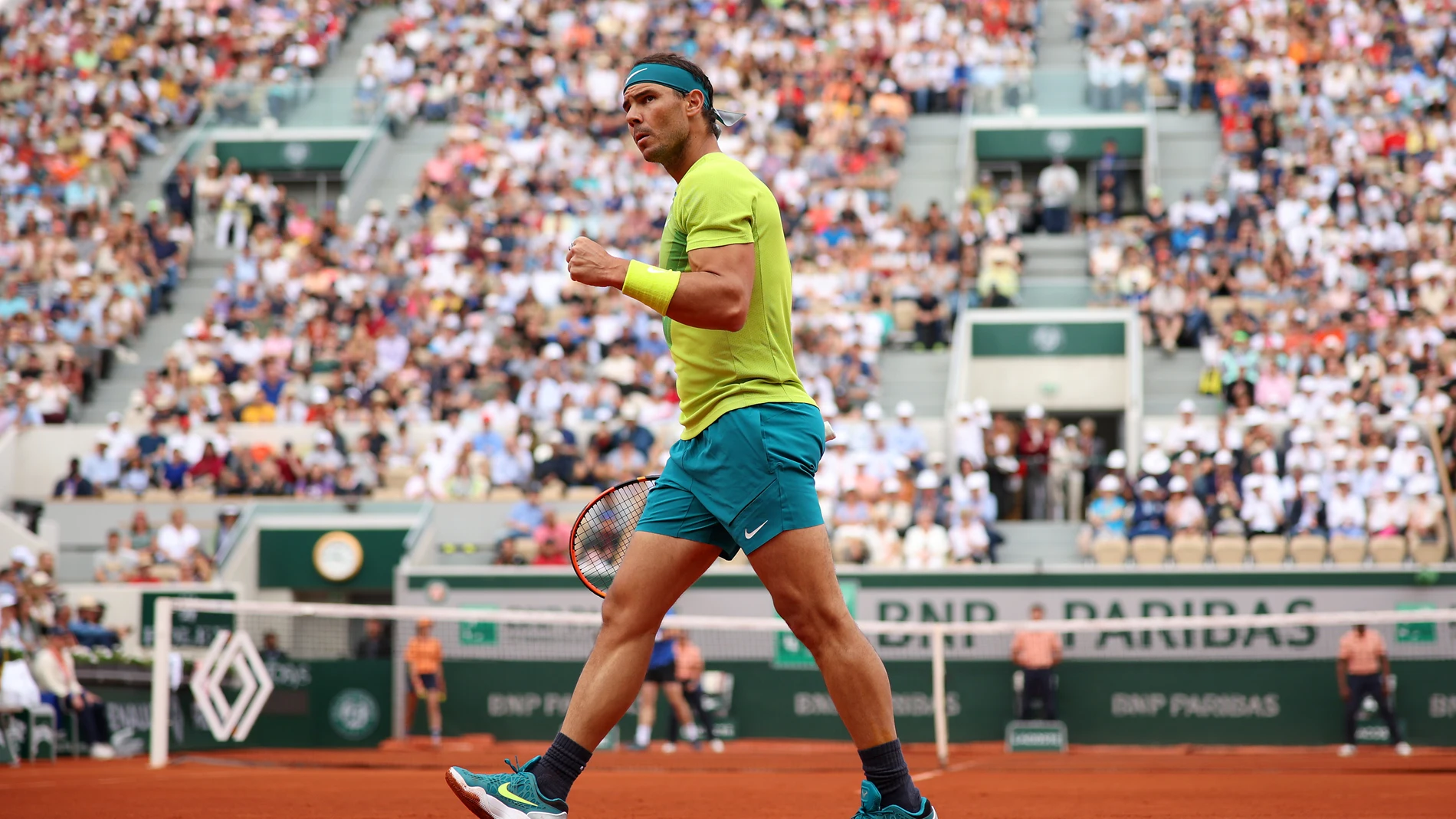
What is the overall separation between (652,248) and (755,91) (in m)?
4.69

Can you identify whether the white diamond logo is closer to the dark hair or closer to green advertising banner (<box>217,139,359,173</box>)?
the dark hair

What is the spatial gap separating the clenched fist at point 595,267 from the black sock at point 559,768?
1.26 meters

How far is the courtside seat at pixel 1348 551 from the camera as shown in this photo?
1549 centimetres

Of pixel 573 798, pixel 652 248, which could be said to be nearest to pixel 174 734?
pixel 573 798

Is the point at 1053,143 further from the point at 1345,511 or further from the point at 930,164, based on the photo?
the point at 1345,511

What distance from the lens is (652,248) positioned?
73.0 feet

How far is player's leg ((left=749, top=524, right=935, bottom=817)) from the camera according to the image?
4.43m

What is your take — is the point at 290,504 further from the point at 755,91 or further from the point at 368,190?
the point at 755,91

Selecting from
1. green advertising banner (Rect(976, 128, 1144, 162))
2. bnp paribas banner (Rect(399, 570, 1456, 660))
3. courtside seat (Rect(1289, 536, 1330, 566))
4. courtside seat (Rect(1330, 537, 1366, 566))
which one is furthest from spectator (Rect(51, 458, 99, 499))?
green advertising banner (Rect(976, 128, 1144, 162))

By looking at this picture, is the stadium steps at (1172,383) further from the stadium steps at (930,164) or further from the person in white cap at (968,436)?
the stadium steps at (930,164)

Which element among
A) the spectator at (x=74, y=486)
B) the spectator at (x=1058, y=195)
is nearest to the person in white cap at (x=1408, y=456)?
the spectator at (x=1058, y=195)

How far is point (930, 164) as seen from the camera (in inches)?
969

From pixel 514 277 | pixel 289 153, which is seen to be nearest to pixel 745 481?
pixel 514 277

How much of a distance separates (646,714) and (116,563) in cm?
657
